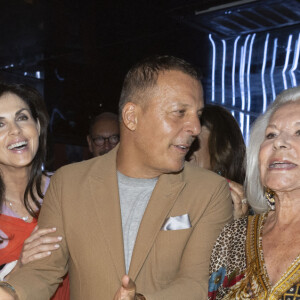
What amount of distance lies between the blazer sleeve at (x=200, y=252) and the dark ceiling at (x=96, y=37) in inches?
118

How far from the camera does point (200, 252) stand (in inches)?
82.4

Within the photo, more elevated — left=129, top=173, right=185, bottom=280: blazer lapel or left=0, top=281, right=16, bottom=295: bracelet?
left=129, top=173, right=185, bottom=280: blazer lapel

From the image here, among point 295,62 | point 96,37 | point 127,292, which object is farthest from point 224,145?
point 96,37

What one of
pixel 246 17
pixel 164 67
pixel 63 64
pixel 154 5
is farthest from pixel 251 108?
pixel 164 67

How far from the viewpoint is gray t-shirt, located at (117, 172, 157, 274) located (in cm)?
215

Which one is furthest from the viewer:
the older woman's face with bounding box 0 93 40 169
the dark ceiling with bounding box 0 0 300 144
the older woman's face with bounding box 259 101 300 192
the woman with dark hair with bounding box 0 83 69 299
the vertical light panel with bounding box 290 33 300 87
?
the vertical light panel with bounding box 290 33 300 87

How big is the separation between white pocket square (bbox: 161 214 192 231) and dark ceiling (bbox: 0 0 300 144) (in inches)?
123

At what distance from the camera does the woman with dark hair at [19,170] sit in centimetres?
270

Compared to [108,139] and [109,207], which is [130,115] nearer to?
[109,207]

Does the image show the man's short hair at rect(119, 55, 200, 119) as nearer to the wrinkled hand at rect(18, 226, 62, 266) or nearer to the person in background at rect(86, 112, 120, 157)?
the wrinkled hand at rect(18, 226, 62, 266)

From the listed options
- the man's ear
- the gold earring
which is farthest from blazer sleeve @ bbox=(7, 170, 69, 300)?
the gold earring

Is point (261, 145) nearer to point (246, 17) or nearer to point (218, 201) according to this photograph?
point (218, 201)

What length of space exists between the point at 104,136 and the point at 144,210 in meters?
2.78

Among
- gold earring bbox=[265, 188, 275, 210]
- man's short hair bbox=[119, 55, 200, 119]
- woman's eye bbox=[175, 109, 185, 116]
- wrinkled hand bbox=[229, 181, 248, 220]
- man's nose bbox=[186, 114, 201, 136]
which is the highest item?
man's short hair bbox=[119, 55, 200, 119]
